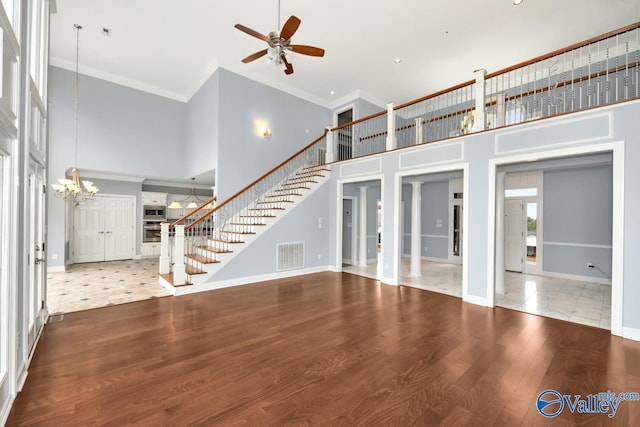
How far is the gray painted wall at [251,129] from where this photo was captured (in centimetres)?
718

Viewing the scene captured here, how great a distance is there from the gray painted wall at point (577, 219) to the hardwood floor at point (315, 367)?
3803 millimetres

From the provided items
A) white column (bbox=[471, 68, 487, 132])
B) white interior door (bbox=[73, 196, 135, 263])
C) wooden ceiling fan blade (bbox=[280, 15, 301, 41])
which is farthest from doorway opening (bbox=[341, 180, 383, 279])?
white interior door (bbox=[73, 196, 135, 263])

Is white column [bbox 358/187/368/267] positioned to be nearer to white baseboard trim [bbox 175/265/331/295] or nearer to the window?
white baseboard trim [bbox 175/265/331/295]

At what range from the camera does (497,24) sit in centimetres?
566

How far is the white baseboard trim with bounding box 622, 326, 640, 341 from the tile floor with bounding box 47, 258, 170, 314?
692 cm

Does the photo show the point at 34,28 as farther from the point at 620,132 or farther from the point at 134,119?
the point at 620,132

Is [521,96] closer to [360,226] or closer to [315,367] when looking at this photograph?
[360,226]

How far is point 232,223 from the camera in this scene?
21.7 ft

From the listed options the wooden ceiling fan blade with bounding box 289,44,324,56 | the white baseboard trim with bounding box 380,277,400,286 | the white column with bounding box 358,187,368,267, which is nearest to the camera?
the wooden ceiling fan blade with bounding box 289,44,324,56

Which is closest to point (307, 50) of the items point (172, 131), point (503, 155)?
point (503, 155)

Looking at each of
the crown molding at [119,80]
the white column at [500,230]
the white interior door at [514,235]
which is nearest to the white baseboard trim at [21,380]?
the white column at [500,230]

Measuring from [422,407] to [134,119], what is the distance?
375 inches

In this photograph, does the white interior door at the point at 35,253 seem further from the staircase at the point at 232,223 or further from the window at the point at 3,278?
the staircase at the point at 232,223

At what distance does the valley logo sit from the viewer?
2.11 meters
